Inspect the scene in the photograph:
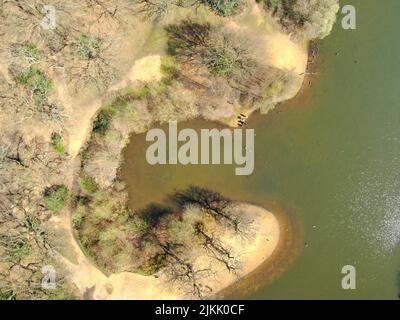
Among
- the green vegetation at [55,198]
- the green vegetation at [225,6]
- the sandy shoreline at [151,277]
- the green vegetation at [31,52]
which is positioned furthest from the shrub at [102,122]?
the green vegetation at [225,6]

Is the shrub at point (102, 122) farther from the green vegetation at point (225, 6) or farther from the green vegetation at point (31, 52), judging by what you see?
the green vegetation at point (225, 6)

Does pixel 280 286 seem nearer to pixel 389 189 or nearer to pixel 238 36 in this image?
pixel 389 189

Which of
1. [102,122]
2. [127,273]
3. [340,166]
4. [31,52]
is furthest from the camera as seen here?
[340,166]

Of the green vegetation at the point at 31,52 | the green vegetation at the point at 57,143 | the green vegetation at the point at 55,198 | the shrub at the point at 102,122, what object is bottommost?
the green vegetation at the point at 55,198

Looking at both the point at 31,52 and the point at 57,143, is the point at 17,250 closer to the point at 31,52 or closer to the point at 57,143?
the point at 57,143

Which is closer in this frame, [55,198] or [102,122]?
[55,198]

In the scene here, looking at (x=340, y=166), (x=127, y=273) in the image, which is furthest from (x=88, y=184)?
(x=340, y=166)

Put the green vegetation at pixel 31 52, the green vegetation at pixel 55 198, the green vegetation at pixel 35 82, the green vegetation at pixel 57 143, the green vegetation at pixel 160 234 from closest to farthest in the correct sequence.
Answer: the green vegetation at pixel 31 52, the green vegetation at pixel 35 82, the green vegetation at pixel 55 198, the green vegetation at pixel 57 143, the green vegetation at pixel 160 234
